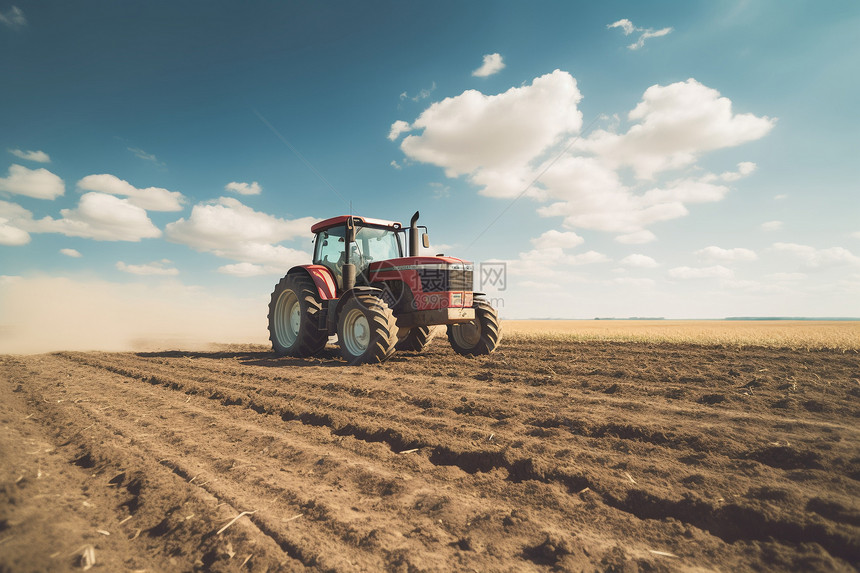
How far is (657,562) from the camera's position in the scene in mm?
2014

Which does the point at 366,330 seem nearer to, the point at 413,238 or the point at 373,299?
the point at 373,299

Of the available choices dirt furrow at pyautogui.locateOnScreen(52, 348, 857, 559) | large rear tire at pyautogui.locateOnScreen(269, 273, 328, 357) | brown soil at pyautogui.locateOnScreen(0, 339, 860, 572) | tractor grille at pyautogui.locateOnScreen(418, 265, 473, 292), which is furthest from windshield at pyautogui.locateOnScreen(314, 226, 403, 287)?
dirt furrow at pyautogui.locateOnScreen(52, 348, 857, 559)

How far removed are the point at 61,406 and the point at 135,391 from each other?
975 millimetres

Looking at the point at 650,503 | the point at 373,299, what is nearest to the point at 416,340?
the point at 373,299

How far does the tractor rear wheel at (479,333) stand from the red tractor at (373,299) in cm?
2

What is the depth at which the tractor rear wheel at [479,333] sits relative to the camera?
27.9ft

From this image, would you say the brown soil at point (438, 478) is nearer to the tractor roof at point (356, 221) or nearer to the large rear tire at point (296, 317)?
the large rear tire at point (296, 317)

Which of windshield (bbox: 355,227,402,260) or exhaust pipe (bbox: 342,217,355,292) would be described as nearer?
exhaust pipe (bbox: 342,217,355,292)

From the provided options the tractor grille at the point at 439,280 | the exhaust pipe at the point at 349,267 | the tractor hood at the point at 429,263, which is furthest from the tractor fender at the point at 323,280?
the tractor grille at the point at 439,280

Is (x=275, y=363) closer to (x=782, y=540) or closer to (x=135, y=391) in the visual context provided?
(x=135, y=391)

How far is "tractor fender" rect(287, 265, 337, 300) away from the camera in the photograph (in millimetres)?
8469

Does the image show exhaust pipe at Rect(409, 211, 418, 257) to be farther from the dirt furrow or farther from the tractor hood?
the dirt furrow

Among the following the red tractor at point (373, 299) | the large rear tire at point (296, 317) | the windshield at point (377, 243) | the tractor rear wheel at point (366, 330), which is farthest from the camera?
the windshield at point (377, 243)

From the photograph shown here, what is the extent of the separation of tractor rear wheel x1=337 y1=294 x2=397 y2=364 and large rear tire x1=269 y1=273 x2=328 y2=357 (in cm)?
90
